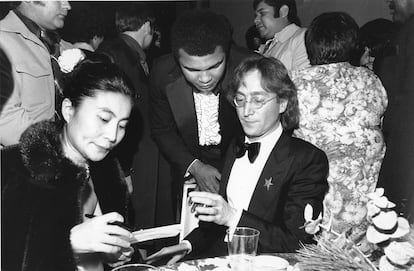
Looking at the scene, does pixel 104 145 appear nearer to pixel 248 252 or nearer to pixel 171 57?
pixel 248 252

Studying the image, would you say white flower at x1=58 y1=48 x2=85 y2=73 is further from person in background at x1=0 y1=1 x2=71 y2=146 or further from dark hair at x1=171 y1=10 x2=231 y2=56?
dark hair at x1=171 y1=10 x2=231 y2=56

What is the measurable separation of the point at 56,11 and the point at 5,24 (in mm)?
229

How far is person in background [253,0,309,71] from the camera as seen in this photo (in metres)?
3.04

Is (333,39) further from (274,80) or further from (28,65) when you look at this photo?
(28,65)

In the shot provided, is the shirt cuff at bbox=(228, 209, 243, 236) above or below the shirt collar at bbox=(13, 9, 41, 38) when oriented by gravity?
below

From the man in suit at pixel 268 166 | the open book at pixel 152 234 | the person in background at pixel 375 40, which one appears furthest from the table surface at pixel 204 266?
the person in background at pixel 375 40

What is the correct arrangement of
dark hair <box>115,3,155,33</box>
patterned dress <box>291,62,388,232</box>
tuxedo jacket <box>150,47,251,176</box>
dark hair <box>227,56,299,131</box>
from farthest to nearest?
1. dark hair <box>115,3,155,33</box>
2. tuxedo jacket <box>150,47,251,176</box>
3. patterned dress <box>291,62,388,232</box>
4. dark hair <box>227,56,299,131</box>

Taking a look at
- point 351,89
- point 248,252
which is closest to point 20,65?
point 248,252

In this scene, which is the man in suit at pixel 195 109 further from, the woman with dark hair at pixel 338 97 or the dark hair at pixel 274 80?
the woman with dark hair at pixel 338 97

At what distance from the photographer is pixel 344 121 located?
225 centimetres

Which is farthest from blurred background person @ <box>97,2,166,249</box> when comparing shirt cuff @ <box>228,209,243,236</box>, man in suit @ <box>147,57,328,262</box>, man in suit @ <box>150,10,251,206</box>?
shirt cuff @ <box>228,209,243,236</box>

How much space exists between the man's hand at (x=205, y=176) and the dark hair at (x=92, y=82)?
2.35ft

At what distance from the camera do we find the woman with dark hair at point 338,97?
7.30ft

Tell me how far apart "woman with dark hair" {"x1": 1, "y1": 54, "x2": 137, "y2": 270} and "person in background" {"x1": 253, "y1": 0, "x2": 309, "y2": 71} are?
1598 millimetres
